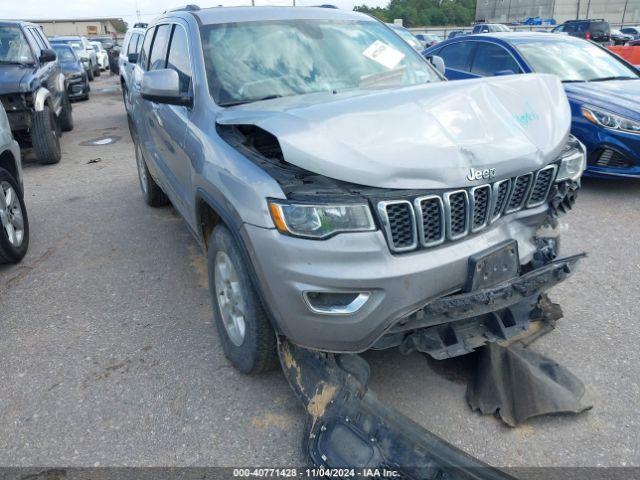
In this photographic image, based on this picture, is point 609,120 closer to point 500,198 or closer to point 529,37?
point 529,37

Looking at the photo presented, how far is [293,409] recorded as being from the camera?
8.89ft

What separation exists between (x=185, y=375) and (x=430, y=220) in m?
1.68

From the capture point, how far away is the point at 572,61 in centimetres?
652

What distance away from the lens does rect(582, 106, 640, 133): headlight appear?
211 inches

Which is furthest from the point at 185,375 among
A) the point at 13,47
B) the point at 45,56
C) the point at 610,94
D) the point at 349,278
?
the point at 13,47

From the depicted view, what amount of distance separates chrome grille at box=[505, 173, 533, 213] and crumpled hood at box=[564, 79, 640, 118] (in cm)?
368

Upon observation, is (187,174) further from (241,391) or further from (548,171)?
(548,171)

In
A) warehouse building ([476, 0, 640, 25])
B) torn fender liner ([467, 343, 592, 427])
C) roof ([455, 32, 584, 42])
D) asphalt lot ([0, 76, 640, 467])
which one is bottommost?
warehouse building ([476, 0, 640, 25])

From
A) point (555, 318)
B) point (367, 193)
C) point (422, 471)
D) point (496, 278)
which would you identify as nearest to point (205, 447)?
point (422, 471)

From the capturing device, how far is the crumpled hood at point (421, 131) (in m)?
2.24

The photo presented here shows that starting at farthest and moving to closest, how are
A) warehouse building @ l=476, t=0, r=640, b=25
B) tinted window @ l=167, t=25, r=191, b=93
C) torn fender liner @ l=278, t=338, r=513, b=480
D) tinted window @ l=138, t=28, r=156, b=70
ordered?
1. warehouse building @ l=476, t=0, r=640, b=25
2. tinted window @ l=138, t=28, r=156, b=70
3. tinted window @ l=167, t=25, r=191, b=93
4. torn fender liner @ l=278, t=338, r=513, b=480

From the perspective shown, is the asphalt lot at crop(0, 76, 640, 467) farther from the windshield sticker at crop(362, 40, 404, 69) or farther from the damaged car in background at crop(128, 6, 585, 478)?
the windshield sticker at crop(362, 40, 404, 69)

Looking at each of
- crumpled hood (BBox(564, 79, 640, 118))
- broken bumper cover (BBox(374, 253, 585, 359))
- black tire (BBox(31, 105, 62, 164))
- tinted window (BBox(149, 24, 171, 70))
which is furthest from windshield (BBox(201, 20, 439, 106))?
black tire (BBox(31, 105, 62, 164))

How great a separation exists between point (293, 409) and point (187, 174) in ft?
5.18
